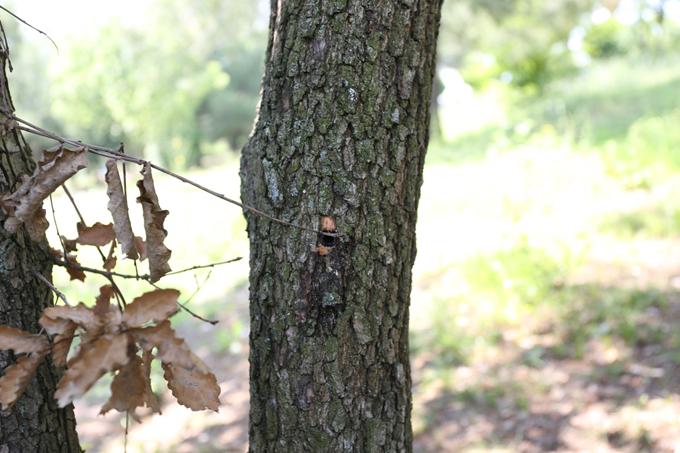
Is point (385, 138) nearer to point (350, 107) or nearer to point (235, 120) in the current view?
point (350, 107)

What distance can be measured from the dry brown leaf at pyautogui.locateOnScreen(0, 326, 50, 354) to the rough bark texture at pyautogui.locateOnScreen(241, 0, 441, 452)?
452 millimetres

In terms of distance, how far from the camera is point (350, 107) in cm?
139

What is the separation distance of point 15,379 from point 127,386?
0.77ft

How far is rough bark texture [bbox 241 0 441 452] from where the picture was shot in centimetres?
139

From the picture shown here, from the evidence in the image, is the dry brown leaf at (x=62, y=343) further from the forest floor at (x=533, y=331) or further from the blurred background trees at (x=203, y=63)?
the blurred background trees at (x=203, y=63)

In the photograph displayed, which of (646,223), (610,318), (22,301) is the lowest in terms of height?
(22,301)

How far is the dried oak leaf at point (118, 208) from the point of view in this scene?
3.97 ft

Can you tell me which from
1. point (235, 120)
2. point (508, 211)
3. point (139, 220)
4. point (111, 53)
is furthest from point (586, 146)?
point (235, 120)

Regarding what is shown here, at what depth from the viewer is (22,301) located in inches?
55.2

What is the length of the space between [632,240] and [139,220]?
5.66 m

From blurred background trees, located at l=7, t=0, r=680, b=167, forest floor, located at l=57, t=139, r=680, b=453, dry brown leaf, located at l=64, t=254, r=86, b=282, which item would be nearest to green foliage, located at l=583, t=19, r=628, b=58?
blurred background trees, located at l=7, t=0, r=680, b=167

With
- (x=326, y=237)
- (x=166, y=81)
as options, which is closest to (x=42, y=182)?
(x=326, y=237)

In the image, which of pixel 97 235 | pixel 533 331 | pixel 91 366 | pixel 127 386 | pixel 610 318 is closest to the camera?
pixel 91 366

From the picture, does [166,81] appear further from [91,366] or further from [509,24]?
[91,366]
